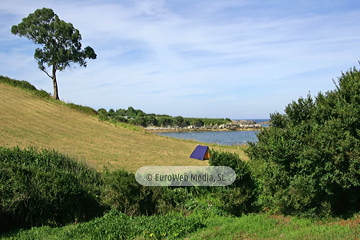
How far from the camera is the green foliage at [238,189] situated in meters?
7.84

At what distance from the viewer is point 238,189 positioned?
7.84 meters

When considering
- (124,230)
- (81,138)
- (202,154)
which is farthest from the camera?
(81,138)

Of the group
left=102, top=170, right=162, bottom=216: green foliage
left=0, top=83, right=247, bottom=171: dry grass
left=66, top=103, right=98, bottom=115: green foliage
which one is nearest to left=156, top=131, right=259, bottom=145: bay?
left=0, top=83, right=247, bottom=171: dry grass

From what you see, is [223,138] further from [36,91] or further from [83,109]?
[36,91]

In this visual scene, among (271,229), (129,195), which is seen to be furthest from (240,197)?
(129,195)

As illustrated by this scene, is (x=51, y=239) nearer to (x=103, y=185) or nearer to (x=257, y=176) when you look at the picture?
(x=103, y=185)

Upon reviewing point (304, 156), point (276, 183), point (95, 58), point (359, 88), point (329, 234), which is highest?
point (95, 58)

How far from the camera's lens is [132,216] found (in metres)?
7.86

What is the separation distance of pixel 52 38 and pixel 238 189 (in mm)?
31599

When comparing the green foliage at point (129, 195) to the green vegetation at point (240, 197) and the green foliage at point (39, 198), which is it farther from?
the green foliage at point (39, 198)

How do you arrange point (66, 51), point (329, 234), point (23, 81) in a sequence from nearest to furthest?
1. point (329, 234)
2. point (66, 51)
3. point (23, 81)

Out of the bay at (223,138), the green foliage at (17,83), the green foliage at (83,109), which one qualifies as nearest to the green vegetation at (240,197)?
the bay at (223,138)

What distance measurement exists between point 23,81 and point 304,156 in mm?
42181

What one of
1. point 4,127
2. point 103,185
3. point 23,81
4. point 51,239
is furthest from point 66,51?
point 51,239
